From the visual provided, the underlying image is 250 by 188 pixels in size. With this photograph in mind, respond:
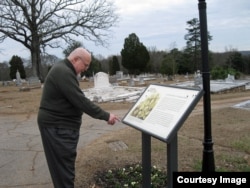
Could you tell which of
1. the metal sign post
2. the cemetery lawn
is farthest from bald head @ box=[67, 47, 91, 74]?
the cemetery lawn

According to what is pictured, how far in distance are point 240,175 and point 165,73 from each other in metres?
41.4

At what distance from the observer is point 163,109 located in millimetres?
4047

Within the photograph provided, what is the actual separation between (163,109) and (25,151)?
433cm

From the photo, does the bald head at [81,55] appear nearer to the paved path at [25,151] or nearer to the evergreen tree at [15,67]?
the paved path at [25,151]

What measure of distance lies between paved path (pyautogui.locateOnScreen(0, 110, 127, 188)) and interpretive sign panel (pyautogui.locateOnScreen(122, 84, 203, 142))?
183 centimetres

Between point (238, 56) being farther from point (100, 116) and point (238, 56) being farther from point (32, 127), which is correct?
point (100, 116)

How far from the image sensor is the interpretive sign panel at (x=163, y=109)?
3683mm

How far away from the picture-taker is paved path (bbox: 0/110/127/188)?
18.3ft

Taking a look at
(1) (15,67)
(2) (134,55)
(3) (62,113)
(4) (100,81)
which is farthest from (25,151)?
(1) (15,67)

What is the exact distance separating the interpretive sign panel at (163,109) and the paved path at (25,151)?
183cm

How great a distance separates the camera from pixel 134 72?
5578cm

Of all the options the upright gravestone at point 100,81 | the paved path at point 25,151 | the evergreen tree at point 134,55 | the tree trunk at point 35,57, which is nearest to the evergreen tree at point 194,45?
the evergreen tree at point 134,55

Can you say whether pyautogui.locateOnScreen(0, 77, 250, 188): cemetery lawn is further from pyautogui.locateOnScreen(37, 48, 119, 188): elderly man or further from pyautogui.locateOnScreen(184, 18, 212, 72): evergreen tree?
pyautogui.locateOnScreen(184, 18, 212, 72): evergreen tree

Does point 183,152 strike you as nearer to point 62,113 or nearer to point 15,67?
point 62,113
